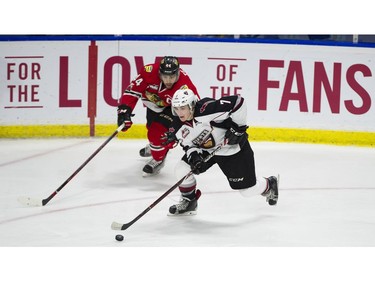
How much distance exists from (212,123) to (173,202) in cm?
97

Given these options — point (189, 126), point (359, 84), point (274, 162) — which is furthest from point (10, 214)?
→ point (359, 84)

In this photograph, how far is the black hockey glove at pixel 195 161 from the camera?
18.0 feet

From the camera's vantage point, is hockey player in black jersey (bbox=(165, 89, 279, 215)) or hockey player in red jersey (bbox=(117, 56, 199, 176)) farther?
hockey player in red jersey (bbox=(117, 56, 199, 176))

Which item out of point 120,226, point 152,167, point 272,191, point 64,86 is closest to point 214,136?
point 272,191

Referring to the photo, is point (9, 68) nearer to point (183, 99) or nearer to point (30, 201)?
point (30, 201)

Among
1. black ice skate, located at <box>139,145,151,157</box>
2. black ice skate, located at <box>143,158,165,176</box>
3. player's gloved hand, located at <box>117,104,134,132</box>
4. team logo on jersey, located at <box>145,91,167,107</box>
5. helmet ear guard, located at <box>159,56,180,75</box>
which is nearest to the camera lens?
helmet ear guard, located at <box>159,56,180,75</box>

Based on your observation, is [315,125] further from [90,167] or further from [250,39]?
[90,167]

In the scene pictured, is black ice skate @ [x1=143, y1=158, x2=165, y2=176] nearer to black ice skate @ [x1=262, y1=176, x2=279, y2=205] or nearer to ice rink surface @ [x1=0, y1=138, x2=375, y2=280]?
ice rink surface @ [x1=0, y1=138, x2=375, y2=280]

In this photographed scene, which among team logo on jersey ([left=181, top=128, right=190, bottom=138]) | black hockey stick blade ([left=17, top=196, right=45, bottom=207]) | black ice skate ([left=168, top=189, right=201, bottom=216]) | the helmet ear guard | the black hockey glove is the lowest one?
black hockey stick blade ([left=17, top=196, right=45, bottom=207])

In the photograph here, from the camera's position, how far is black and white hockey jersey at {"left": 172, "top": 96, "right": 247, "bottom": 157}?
215 inches

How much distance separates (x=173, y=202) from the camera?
626cm

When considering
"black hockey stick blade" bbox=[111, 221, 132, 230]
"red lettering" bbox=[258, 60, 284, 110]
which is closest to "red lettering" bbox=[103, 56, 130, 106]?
"red lettering" bbox=[258, 60, 284, 110]

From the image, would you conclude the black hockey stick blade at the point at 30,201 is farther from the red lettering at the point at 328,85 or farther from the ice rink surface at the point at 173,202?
the red lettering at the point at 328,85

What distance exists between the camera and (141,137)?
8375mm
